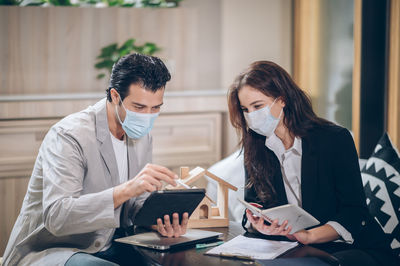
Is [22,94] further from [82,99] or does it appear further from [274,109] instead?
[274,109]

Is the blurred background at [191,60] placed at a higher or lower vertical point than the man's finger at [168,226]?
higher

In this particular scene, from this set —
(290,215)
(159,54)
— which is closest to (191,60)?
(159,54)

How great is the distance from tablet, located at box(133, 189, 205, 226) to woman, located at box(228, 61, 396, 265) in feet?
0.90

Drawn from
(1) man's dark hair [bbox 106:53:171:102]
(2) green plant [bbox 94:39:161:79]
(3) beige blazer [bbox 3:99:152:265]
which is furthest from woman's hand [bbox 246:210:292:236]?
(2) green plant [bbox 94:39:161:79]

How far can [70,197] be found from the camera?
198 cm

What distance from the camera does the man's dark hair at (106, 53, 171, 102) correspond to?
84.4 inches

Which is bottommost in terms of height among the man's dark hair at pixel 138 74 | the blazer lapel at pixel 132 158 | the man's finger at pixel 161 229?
the man's finger at pixel 161 229

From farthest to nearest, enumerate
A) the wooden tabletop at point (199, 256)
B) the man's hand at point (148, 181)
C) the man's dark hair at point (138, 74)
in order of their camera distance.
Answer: the man's dark hair at point (138, 74) < the man's hand at point (148, 181) < the wooden tabletop at point (199, 256)

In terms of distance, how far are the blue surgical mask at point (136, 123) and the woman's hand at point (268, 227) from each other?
21.3 inches

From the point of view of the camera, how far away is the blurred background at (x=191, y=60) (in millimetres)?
3199

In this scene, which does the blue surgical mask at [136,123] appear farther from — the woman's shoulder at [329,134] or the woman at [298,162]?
the woman's shoulder at [329,134]

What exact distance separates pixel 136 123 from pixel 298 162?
0.70m

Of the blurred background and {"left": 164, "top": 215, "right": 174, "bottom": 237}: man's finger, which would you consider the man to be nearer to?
{"left": 164, "top": 215, "right": 174, "bottom": 237}: man's finger

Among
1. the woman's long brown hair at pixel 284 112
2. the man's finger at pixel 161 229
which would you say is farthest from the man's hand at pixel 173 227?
the woman's long brown hair at pixel 284 112
